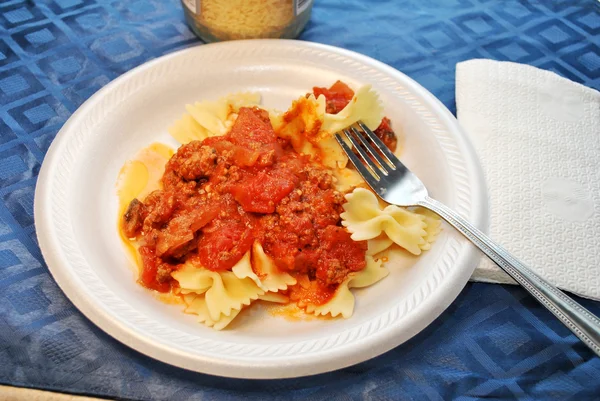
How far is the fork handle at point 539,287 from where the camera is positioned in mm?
2545

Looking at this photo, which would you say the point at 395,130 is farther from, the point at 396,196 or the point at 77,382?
the point at 77,382

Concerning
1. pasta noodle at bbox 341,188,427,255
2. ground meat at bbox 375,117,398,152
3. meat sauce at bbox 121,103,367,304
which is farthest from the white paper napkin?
meat sauce at bbox 121,103,367,304

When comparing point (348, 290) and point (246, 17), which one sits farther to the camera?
point (246, 17)

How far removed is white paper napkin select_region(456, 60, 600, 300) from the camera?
3199mm

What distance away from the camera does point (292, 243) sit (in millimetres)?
3062

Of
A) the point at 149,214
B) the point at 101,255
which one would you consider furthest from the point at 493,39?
the point at 101,255

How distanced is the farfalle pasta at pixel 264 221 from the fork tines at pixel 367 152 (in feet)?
0.20

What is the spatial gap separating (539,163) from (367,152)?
3.71 ft

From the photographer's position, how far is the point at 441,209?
316 centimetres

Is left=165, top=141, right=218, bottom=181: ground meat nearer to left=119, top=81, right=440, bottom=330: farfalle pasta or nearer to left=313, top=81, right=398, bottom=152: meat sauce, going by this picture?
left=119, top=81, right=440, bottom=330: farfalle pasta

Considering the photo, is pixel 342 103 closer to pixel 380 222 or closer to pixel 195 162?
pixel 380 222

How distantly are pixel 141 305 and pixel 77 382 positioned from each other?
0.46 m

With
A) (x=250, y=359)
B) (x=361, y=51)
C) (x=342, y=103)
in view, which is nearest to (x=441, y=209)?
(x=342, y=103)

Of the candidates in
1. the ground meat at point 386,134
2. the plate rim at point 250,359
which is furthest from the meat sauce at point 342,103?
the plate rim at point 250,359
